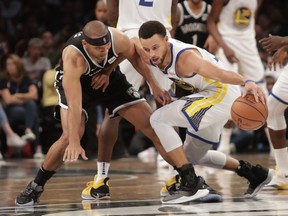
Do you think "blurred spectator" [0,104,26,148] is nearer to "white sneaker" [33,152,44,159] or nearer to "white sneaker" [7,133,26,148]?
"white sneaker" [7,133,26,148]

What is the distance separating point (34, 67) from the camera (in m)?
13.4

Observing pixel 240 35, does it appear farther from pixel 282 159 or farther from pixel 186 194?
pixel 186 194

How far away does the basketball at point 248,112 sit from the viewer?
654cm

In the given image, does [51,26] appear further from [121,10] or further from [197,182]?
[197,182]

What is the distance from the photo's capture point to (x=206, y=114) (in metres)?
6.71

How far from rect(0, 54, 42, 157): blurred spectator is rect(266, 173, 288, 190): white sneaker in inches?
203

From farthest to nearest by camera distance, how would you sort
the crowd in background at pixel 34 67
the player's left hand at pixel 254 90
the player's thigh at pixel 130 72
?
the crowd in background at pixel 34 67 < the player's thigh at pixel 130 72 < the player's left hand at pixel 254 90

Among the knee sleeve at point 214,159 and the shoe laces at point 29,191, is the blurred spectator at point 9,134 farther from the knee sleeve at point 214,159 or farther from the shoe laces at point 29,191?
the knee sleeve at point 214,159

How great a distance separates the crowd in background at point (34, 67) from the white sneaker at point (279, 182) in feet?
15.7

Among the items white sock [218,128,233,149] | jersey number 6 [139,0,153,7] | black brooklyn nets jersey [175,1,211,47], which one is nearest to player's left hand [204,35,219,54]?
black brooklyn nets jersey [175,1,211,47]

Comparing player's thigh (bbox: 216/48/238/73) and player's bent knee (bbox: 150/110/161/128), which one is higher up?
player's bent knee (bbox: 150/110/161/128)

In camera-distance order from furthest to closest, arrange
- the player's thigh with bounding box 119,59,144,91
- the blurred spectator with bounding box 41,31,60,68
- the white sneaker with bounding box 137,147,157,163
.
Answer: the blurred spectator with bounding box 41,31,60,68
the white sneaker with bounding box 137,147,157,163
the player's thigh with bounding box 119,59,144,91

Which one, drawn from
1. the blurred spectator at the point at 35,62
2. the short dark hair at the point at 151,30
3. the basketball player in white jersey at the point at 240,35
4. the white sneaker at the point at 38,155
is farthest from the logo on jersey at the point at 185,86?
the blurred spectator at the point at 35,62

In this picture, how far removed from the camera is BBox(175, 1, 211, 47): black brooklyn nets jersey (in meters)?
10.2
